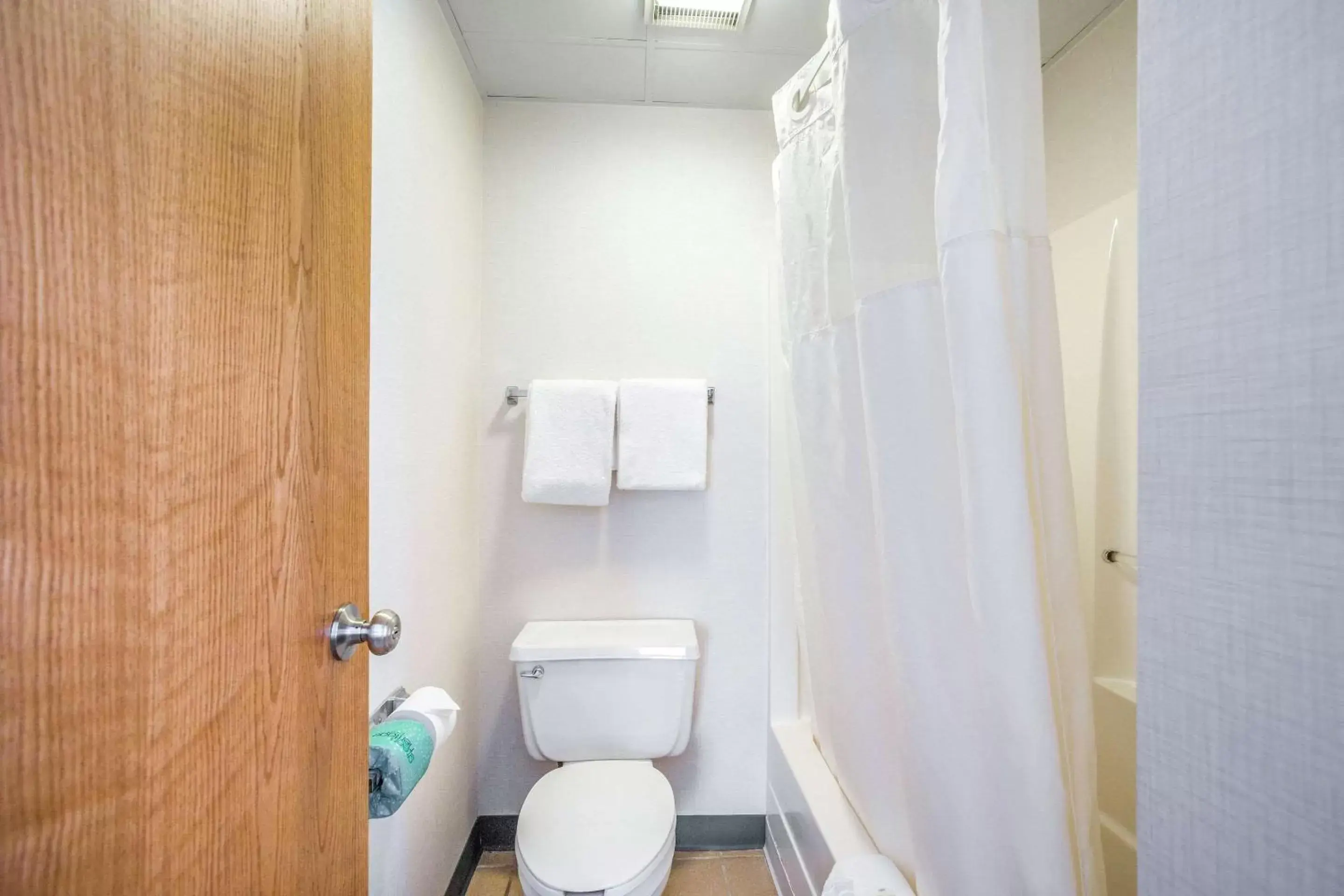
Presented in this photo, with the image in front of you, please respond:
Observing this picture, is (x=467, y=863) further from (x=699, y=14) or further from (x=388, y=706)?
(x=699, y=14)

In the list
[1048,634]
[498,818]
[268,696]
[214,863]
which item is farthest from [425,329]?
[498,818]

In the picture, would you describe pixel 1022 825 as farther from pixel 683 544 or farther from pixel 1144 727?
pixel 683 544

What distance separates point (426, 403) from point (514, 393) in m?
0.43

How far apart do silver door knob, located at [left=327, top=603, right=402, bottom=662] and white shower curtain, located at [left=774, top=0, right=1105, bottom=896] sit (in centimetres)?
69

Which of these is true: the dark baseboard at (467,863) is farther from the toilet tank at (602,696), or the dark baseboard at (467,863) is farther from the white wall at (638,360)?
the toilet tank at (602,696)

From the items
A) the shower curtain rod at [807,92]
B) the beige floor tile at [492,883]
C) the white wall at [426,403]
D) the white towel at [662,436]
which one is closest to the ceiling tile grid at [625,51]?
the white wall at [426,403]

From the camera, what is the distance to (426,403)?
1267mm

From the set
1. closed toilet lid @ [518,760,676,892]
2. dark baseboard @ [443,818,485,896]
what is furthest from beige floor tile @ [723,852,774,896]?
dark baseboard @ [443,818,485,896]

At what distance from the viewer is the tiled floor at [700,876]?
1.55 metres

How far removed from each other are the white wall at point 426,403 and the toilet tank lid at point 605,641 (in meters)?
0.19

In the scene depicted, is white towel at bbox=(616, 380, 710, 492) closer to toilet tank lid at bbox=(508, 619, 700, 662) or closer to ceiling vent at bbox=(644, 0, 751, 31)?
toilet tank lid at bbox=(508, 619, 700, 662)

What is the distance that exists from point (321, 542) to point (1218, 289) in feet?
2.43

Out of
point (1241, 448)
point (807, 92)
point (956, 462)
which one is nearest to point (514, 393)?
point (807, 92)

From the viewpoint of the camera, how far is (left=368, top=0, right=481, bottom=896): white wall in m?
1.04
